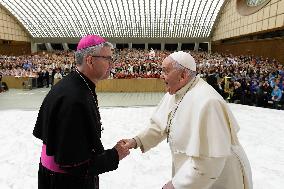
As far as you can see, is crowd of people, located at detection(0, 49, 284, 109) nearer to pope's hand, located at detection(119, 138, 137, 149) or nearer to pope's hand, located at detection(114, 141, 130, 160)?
pope's hand, located at detection(119, 138, 137, 149)

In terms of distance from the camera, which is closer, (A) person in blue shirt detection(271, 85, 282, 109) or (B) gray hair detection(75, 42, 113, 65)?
(B) gray hair detection(75, 42, 113, 65)

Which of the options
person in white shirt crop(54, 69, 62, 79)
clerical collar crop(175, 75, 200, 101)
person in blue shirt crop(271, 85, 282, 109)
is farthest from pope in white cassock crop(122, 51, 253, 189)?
person in white shirt crop(54, 69, 62, 79)

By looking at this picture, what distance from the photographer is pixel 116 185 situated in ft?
14.4

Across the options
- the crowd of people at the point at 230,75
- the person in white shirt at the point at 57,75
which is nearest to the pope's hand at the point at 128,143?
the crowd of people at the point at 230,75

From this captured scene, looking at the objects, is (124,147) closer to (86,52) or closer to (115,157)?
(115,157)

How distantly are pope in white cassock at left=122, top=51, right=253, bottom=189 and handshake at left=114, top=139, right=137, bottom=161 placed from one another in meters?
0.38

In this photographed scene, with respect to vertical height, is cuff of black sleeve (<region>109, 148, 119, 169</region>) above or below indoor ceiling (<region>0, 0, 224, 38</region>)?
below

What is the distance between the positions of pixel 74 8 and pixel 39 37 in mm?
11083

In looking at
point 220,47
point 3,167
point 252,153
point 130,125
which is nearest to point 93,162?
point 3,167

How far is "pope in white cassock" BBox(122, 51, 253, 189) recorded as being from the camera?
2021 millimetres

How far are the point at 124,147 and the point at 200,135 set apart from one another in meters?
0.72

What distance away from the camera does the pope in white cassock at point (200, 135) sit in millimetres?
2021

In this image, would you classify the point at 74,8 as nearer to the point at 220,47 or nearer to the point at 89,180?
the point at 220,47

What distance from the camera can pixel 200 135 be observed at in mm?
2088
